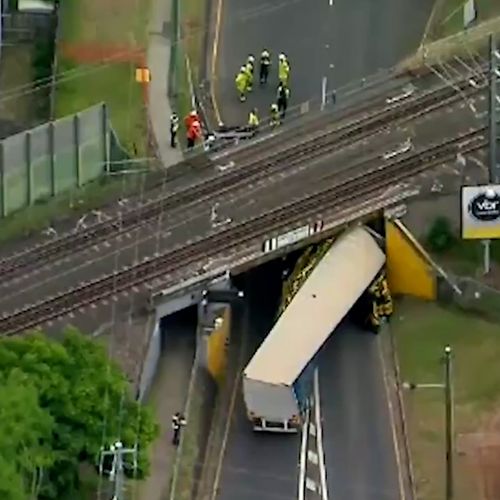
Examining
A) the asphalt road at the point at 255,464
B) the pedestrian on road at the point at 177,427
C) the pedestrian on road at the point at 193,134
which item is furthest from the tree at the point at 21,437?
the pedestrian on road at the point at 193,134

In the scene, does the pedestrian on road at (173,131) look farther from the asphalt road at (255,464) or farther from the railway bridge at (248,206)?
the asphalt road at (255,464)

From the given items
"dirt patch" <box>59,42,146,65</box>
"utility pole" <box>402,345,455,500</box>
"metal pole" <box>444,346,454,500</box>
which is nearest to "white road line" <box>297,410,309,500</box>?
"utility pole" <box>402,345,455,500</box>

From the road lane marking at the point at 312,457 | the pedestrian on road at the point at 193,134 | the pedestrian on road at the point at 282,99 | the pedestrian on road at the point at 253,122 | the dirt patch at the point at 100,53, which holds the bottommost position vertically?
the road lane marking at the point at 312,457

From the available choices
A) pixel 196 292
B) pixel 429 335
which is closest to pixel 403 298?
pixel 429 335

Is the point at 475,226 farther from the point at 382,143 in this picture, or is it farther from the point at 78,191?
the point at 78,191

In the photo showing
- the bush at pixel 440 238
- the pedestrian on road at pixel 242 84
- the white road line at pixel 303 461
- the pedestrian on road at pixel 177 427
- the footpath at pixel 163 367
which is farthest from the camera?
the pedestrian on road at pixel 242 84

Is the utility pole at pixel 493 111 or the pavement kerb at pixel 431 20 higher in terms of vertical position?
the pavement kerb at pixel 431 20
